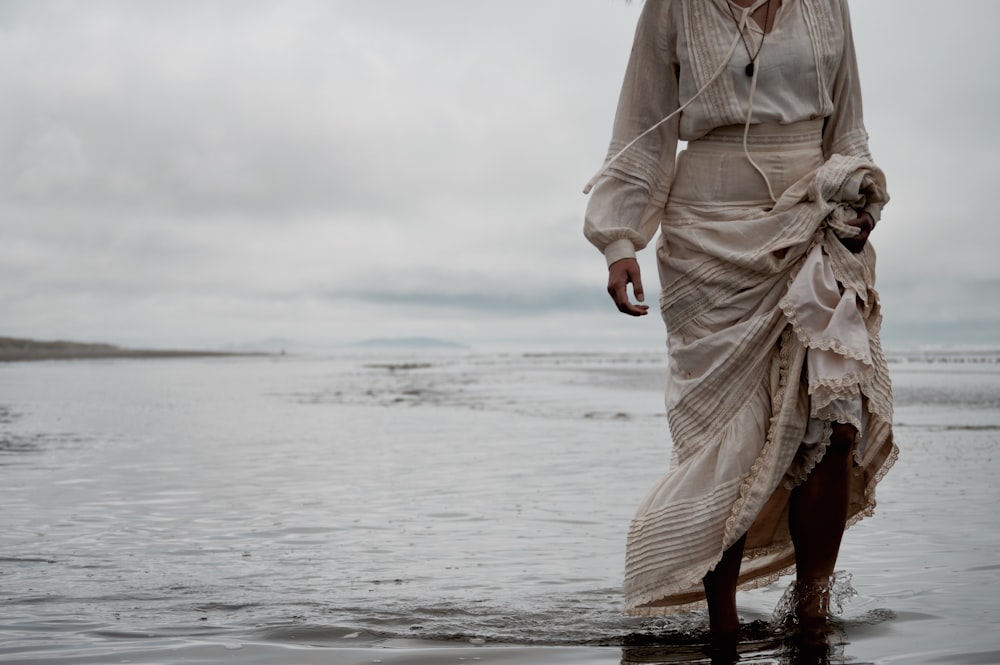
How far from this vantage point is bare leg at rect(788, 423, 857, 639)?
131 inches

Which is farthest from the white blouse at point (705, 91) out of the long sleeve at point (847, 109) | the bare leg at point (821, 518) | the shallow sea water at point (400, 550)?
the shallow sea water at point (400, 550)

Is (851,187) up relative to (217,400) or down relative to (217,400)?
up

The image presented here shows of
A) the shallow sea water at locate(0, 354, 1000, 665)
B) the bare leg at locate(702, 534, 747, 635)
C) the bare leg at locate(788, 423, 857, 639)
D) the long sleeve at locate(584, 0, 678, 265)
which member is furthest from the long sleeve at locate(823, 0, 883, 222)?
the shallow sea water at locate(0, 354, 1000, 665)

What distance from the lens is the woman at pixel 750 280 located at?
10.8 ft

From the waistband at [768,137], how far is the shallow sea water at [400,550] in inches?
59.7

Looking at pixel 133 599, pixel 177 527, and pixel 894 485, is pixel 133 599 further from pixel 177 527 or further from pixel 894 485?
pixel 894 485

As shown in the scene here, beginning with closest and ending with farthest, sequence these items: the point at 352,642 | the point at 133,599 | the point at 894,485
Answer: the point at 352,642 → the point at 133,599 → the point at 894,485

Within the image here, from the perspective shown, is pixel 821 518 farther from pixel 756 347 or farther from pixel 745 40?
pixel 745 40

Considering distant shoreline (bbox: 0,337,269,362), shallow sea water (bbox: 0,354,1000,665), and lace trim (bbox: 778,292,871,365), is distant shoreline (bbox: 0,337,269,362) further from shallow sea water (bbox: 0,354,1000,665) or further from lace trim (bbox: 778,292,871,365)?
lace trim (bbox: 778,292,871,365)

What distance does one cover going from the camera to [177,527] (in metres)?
6.16

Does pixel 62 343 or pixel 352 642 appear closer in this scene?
pixel 352 642

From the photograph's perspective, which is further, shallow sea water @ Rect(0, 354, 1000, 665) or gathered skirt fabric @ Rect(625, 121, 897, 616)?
shallow sea water @ Rect(0, 354, 1000, 665)

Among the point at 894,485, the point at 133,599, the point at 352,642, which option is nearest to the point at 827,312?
the point at 352,642

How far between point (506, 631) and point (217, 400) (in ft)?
53.0
